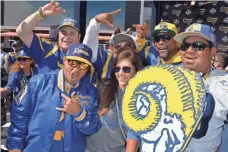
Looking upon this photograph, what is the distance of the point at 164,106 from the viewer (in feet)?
5.14

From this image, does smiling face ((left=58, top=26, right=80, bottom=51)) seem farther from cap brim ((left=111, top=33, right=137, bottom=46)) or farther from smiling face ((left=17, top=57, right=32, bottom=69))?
smiling face ((left=17, top=57, right=32, bottom=69))

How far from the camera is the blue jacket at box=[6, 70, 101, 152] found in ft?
7.86

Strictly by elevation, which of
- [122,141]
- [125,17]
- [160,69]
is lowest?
[122,141]

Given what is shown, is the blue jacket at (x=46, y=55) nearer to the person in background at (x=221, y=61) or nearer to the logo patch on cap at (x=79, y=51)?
the logo patch on cap at (x=79, y=51)

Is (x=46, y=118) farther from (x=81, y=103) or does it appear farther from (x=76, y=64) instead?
(x=76, y=64)

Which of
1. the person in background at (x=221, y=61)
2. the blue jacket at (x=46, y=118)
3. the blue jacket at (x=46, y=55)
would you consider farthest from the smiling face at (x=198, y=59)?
the person in background at (x=221, y=61)

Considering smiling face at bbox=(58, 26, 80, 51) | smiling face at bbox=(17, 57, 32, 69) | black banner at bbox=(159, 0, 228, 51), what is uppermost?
black banner at bbox=(159, 0, 228, 51)

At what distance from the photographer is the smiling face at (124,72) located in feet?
8.27

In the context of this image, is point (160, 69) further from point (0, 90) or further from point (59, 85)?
point (0, 90)

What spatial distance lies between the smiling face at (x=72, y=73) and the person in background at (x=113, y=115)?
23 centimetres

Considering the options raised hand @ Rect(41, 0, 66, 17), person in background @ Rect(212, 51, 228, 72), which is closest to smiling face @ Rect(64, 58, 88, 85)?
raised hand @ Rect(41, 0, 66, 17)

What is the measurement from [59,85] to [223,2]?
6870 mm

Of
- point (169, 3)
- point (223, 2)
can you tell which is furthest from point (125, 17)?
point (223, 2)

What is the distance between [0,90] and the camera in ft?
14.5
